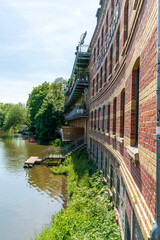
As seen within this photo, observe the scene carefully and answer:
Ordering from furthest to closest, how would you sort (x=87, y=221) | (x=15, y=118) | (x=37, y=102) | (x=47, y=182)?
(x=15, y=118) → (x=37, y=102) → (x=47, y=182) → (x=87, y=221)

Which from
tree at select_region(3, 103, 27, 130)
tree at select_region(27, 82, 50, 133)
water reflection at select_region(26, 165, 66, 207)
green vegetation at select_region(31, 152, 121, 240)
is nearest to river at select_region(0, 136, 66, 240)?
water reflection at select_region(26, 165, 66, 207)

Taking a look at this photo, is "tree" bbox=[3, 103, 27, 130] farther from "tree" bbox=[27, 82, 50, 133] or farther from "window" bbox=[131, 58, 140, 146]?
"window" bbox=[131, 58, 140, 146]

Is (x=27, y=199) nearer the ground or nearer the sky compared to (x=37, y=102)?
nearer the ground

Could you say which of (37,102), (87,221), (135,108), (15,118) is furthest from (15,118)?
(135,108)

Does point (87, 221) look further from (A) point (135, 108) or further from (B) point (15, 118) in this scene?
(B) point (15, 118)

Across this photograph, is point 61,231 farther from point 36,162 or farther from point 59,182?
point 36,162

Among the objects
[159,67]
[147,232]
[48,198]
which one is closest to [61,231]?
[147,232]

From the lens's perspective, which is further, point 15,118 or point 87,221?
point 15,118

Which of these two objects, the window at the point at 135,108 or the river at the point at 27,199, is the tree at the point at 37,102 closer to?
the river at the point at 27,199

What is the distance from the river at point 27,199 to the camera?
10.3 metres

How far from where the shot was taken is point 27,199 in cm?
1369

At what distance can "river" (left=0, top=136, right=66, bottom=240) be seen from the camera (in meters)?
10.3

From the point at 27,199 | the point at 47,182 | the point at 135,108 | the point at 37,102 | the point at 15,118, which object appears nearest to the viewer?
the point at 135,108

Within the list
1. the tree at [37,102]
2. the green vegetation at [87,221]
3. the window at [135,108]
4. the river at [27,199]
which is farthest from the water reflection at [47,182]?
the tree at [37,102]
